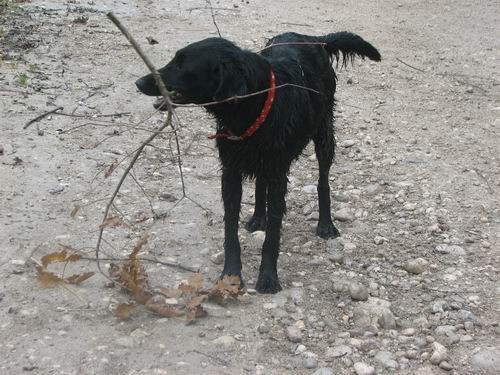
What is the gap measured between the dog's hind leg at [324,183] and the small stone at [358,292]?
Result: 85 cm

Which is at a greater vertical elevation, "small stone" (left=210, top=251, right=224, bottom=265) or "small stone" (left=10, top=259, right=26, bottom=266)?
"small stone" (left=10, top=259, right=26, bottom=266)

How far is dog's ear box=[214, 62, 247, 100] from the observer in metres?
3.64

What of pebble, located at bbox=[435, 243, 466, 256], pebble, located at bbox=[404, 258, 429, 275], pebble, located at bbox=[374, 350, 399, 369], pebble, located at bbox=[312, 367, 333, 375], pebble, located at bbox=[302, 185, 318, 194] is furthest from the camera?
pebble, located at bbox=[302, 185, 318, 194]

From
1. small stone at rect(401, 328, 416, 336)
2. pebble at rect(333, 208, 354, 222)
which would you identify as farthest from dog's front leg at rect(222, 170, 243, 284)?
pebble at rect(333, 208, 354, 222)

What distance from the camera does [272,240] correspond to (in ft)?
13.8

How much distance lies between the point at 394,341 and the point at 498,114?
168 inches

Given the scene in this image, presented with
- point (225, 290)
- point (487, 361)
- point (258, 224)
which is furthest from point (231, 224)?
point (487, 361)

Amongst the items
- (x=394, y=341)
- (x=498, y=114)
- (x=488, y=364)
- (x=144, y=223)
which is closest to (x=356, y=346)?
(x=394, y=341)

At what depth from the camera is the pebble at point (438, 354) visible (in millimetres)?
3519

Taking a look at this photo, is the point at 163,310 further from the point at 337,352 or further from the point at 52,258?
the point at 337,352

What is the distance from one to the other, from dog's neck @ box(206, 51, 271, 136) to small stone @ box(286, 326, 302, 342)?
46.4 inches

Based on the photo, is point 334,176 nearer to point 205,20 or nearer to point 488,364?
point 488,364

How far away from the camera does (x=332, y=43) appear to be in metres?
4.96

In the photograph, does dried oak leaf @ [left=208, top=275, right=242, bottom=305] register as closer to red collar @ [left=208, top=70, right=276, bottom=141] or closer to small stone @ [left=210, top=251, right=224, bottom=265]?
small stone @ [left=210, top=251, right=224, bottom=265]
